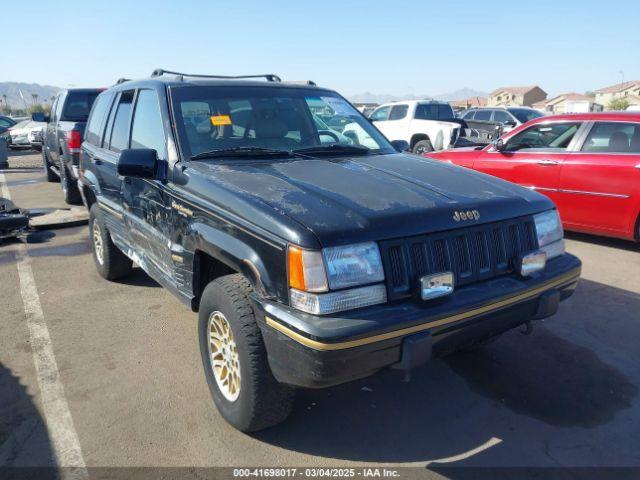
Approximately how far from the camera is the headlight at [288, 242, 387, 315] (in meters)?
2.25

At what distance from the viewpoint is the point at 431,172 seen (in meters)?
3.28

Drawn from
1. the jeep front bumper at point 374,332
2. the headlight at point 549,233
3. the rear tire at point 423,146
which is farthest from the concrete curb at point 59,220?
the rear tire at point 423,146

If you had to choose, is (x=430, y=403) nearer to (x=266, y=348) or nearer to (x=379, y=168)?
(x=266, y=348)

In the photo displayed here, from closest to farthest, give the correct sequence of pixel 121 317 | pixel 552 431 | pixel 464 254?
1. pixel 464 254
2. pixel 552 431
3. pixel 121 317

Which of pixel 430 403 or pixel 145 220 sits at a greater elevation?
pixel 145 220

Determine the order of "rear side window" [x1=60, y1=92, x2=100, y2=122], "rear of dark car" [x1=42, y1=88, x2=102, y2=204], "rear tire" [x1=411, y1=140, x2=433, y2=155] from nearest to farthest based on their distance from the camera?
"rear of dark car" [x1=42, y1=88, x2=102, y2=204], "rear side window" [x1=60, y1=92, x2=100, y2=122], "rear tire" [x1=411, y1=140, x2=433, y2=155]

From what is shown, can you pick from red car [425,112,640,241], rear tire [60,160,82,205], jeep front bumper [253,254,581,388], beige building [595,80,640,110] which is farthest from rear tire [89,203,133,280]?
beige building [595,80,640,110]

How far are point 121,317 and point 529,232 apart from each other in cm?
331

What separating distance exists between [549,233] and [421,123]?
11557mm

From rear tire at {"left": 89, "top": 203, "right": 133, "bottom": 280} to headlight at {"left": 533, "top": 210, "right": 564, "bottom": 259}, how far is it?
374 cm

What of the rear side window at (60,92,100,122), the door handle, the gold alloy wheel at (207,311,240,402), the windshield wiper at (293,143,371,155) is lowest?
the gold alloy wheel at (207,311,240,402)

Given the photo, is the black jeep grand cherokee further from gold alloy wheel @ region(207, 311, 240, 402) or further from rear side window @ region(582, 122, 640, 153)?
rear side window @ region(582, 122, 640, 153)

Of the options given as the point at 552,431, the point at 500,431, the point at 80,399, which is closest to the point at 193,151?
the point at 80,399

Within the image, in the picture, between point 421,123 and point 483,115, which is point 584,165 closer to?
point 421,123
